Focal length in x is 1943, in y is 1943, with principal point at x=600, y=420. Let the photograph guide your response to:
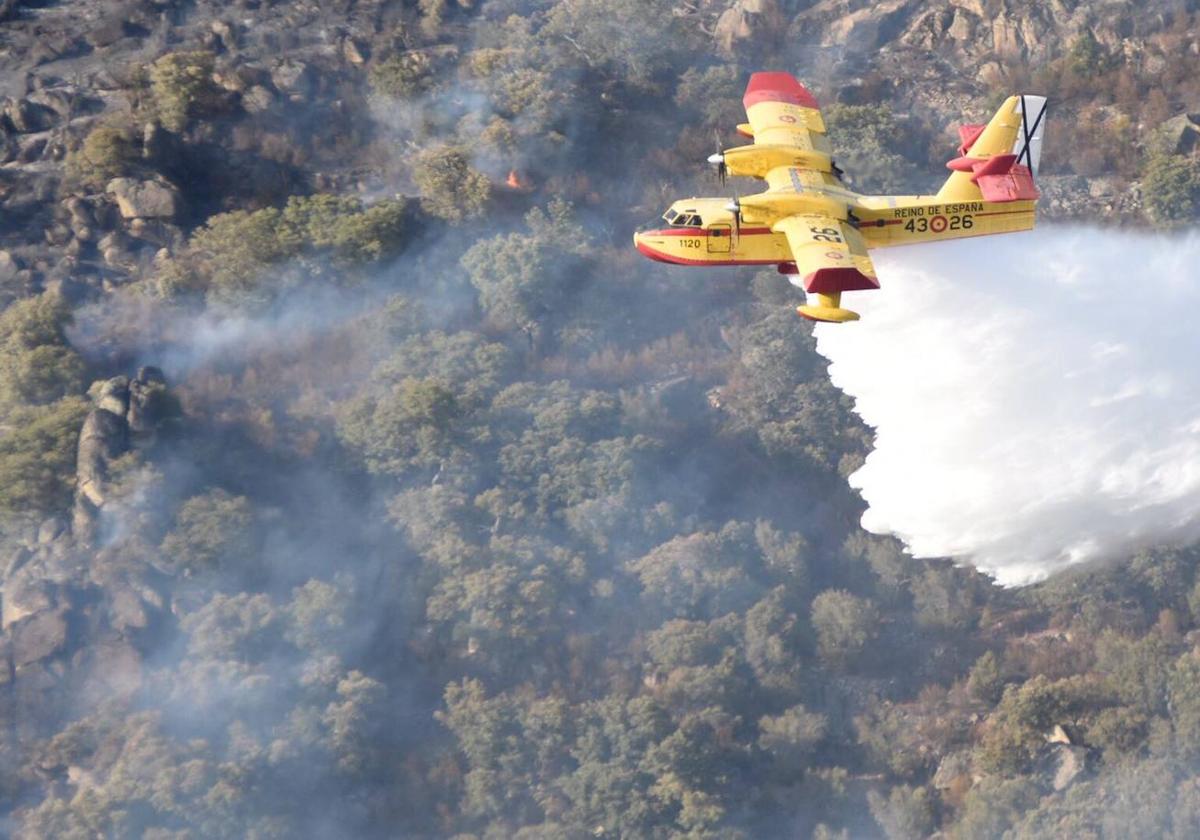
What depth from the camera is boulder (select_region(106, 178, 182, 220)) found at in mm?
60375

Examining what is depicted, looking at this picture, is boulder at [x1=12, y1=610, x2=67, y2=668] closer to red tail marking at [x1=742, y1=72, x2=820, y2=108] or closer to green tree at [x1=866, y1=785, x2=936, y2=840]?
green tree at [x1=866, y1=785, x2=936, y2=840]

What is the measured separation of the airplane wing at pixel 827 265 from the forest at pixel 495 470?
1402cm

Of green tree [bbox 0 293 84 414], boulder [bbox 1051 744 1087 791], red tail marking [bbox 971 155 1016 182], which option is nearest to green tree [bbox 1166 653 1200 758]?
boulder [bbox 1051 744 1087 791]

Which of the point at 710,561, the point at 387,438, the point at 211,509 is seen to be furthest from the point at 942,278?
the point at 211,509

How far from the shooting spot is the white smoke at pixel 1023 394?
160 feet

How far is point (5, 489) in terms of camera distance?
53219mm

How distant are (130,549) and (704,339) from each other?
18.7 m

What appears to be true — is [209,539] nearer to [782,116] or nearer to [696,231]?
[696,231]

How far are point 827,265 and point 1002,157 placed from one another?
237 inches

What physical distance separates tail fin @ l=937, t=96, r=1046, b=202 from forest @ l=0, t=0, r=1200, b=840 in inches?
524

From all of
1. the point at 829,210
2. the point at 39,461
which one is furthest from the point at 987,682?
the point at 39,461

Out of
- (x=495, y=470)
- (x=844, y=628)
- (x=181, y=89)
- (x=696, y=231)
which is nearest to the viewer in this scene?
(x=696, y=231)

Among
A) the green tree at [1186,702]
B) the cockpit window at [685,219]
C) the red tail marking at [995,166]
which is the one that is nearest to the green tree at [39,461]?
the cockpit window at [685,219]

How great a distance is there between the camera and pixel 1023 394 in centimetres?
4944
